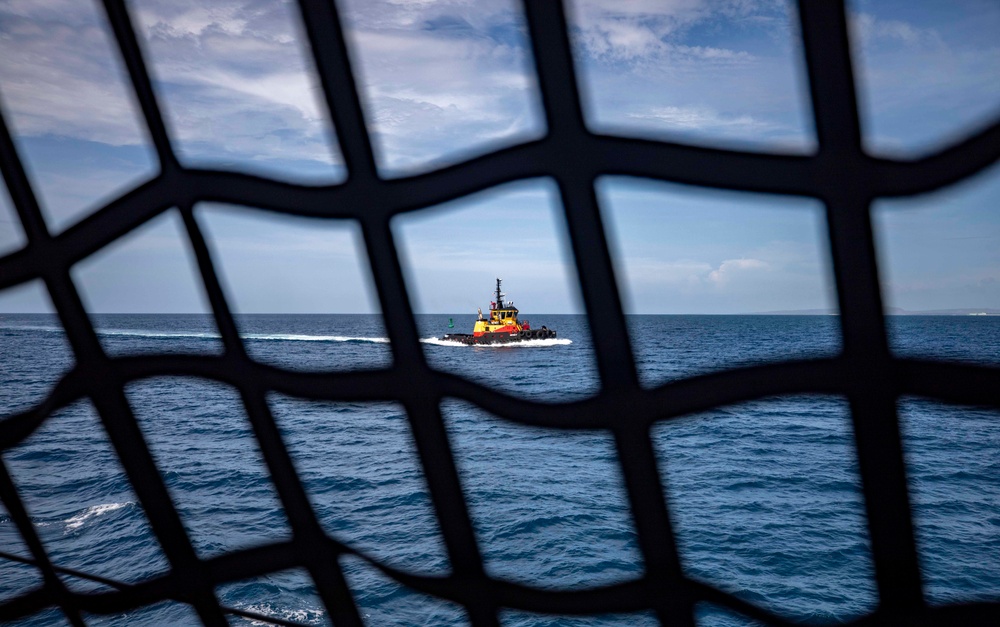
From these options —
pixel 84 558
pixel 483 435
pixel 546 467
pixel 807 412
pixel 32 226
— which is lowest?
pixel 32 226

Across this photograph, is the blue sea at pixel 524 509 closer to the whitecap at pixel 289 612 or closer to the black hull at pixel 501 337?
the whitecap at pixel 289 612

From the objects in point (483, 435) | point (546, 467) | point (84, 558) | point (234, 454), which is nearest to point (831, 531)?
point (546, 467)

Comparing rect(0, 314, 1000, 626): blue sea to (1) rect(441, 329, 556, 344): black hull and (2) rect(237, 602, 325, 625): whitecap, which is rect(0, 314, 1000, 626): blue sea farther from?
(1) rect(441, 329, 556, 344): black hull

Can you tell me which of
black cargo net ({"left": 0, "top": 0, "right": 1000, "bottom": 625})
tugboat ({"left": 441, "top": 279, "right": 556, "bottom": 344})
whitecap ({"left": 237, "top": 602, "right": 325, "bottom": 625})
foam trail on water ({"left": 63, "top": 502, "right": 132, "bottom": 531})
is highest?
tugboat ({"left": 441, "top": 279, "right": 556, "bottom": 344})

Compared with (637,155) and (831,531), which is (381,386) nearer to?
(637,155)

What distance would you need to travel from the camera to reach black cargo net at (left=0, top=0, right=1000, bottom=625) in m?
0.41

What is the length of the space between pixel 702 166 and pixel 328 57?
1.13 feet

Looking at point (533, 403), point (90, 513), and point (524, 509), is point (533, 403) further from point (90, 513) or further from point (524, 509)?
point (90, 513)

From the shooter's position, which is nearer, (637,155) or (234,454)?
(637,155)

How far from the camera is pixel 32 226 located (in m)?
0.72

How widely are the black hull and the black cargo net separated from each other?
2262 cm

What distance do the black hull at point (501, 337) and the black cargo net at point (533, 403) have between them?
22.6m

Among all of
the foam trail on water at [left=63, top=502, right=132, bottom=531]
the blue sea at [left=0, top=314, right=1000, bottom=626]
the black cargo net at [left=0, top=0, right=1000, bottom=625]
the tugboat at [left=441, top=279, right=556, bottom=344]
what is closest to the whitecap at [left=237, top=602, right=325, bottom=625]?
the blue sea at [left=0, top=314, right=1000, bottom=626]

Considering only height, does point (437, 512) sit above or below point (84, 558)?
below
